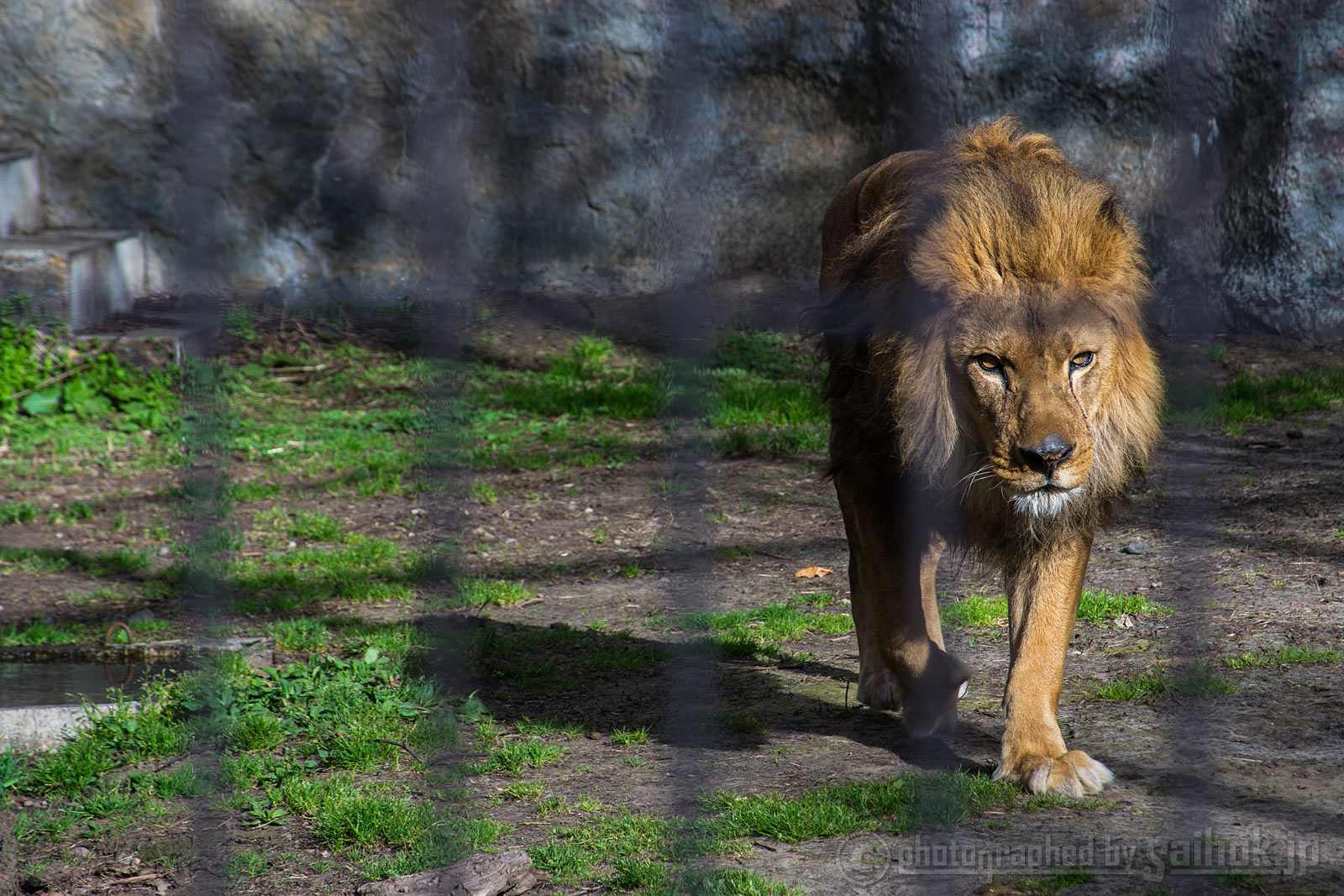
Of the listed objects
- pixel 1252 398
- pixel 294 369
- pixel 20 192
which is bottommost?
pixel 1252 398

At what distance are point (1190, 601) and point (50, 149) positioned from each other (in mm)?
8269

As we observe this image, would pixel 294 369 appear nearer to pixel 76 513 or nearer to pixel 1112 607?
pixel 76 513

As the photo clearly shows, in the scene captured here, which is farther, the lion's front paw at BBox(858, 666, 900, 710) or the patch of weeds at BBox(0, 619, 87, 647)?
the patch of weeds at BBox(0, 619, 87, 647)

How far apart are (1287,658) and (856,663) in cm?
139

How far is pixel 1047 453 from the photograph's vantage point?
2873 millimetres

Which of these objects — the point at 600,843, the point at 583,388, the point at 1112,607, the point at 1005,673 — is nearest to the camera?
the point at 600,843

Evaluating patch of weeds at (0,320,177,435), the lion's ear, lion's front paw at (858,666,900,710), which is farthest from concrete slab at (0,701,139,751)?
patch of weeds at (0,320,177,435)

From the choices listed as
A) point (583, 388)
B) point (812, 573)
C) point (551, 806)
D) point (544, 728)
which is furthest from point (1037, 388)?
point (583, 388)

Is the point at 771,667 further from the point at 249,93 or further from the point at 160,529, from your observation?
the point at 249,93

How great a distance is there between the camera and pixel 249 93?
9031 millimetres

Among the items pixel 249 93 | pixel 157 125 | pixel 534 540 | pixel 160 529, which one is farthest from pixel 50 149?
pixel 534 540

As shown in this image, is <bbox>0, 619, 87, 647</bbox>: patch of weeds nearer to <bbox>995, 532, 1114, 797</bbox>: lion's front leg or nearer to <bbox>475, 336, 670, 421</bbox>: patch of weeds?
<bbox>995, 532, 1114, 797</bbox>: lion's front leg

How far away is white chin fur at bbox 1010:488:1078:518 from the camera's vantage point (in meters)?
2.95

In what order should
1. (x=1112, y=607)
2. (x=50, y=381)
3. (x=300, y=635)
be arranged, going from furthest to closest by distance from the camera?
1. (x=50, y=381)
2. (x=300, y=635)
3. (x=1112, y=607)
